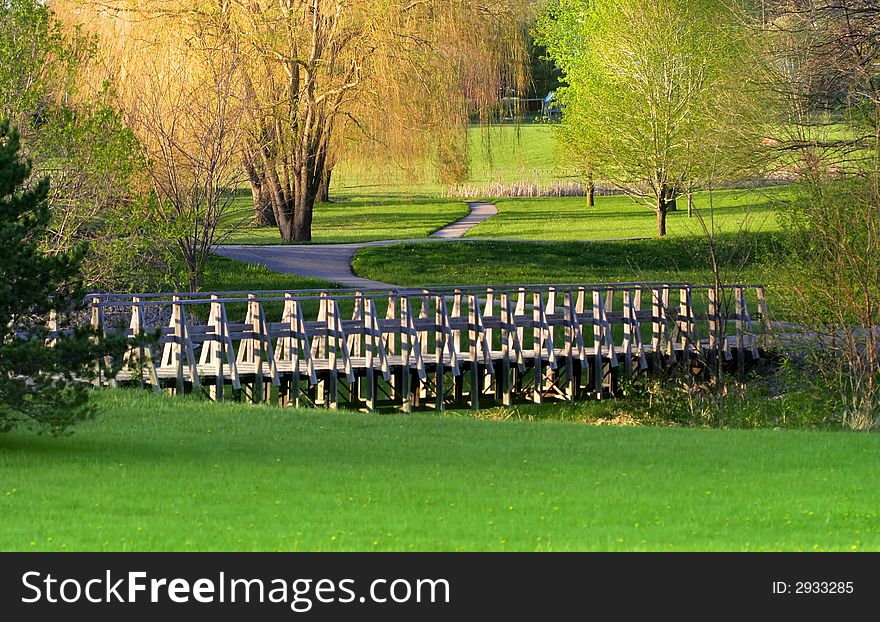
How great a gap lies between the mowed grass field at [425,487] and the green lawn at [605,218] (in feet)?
98.8

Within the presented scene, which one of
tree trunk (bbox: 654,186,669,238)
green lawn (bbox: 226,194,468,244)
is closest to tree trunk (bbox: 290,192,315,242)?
green lawn (bbox: 226,194,468,244)

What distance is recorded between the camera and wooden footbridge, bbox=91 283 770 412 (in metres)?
24.6

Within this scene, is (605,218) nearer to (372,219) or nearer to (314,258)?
(372,219)

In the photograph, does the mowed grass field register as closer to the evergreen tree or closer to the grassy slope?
the evergreen tree

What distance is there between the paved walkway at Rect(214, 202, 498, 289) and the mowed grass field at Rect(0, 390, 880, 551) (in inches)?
759

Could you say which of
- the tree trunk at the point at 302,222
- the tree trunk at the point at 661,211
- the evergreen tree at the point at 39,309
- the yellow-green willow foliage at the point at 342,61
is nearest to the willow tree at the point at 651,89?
the tree trunk at the point at 661,211

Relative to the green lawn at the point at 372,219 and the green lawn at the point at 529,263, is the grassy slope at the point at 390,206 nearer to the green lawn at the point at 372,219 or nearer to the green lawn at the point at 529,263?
the green lawn at the point at 372,219

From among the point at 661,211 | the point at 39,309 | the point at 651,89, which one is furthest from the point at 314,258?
the point at 39,309

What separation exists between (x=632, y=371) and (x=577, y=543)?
20.0m

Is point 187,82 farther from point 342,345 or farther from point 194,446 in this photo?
point 194,446

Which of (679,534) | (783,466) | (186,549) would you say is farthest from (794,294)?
(186,549)

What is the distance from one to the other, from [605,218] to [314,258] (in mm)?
22265

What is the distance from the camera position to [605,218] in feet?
206

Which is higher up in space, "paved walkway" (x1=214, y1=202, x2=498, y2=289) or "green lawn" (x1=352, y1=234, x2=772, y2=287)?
"paved walkway" (x1=214, y1=202, x2=498, y2=289)
